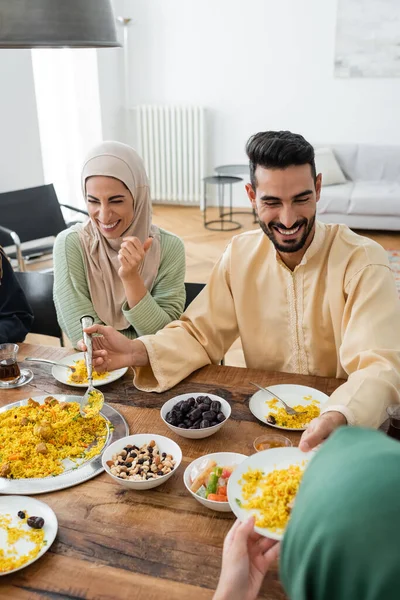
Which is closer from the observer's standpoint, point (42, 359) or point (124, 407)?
point (124, 407)

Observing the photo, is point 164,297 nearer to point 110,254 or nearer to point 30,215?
point 110,254

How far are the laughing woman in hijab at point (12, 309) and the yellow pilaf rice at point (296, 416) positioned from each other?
105 cm

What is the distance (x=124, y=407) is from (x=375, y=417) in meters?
0.65

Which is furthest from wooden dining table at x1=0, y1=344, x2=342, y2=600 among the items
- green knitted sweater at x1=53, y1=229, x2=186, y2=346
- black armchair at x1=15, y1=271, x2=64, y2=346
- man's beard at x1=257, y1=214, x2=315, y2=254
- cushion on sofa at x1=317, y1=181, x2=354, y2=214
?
cushion on sofa at x1=317, y1=181, x2=354, y2=214

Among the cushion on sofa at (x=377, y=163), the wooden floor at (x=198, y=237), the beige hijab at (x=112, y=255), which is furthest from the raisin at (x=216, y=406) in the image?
the cushion on sofa at (x=377, y=163)

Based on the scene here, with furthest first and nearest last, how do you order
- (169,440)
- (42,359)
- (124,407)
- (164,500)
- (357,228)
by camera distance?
(357,228) < (42,359) < (124,407) < (169,440) < (164,500)

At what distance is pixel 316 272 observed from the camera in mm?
1836

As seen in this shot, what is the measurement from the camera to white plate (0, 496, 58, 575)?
113 cm

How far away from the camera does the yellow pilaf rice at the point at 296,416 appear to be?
150cm

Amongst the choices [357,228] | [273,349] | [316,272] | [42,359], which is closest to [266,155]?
[316,272]

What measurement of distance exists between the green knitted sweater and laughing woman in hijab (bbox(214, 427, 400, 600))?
1.58m

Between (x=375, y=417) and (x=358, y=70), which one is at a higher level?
(x=358, y=70)

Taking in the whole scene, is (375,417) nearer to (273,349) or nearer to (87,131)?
(273,349)

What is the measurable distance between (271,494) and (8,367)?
0.92 metres
